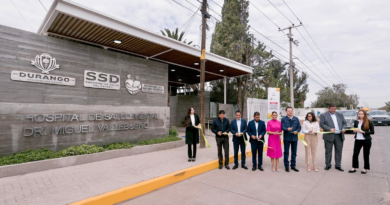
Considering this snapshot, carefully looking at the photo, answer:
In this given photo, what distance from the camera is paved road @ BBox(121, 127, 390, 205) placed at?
387cm

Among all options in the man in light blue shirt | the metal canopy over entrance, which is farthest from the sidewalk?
the metal canopy over entrance

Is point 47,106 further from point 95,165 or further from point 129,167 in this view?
point 129,167

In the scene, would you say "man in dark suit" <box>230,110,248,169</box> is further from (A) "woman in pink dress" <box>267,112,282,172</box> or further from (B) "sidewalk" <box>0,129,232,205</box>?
(B) "sidewalk" <box>0,129,232,205</box>

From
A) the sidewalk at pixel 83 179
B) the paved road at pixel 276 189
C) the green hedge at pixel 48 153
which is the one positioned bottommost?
the paved road at pixel 276 189

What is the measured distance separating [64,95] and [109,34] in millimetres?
2535

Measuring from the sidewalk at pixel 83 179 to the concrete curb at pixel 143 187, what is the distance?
22 cm

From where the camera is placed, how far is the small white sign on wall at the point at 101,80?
281 inches

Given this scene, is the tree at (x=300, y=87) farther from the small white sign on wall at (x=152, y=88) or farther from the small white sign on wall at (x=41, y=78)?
the small white sign on wall at (x=41, y=78)

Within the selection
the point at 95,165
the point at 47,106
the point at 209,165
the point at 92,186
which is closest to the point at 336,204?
the point at 209,165

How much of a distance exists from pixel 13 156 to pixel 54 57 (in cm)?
306

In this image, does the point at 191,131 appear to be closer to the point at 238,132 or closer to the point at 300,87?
the point at 238,132

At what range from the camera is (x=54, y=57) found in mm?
6418

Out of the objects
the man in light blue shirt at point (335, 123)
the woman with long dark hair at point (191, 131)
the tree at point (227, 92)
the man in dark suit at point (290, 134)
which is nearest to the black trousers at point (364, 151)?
the man in light blue shirt at point (335, 123)

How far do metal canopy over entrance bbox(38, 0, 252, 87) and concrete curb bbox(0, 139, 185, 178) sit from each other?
400 centimetres
